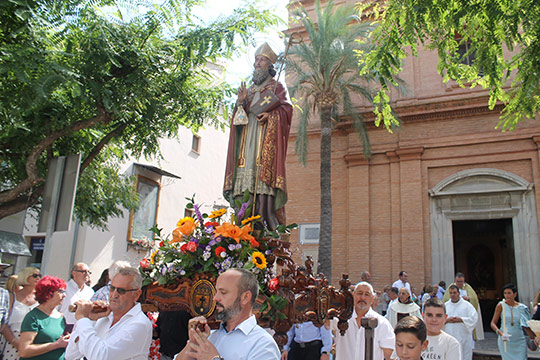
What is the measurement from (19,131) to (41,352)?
4.75 meters

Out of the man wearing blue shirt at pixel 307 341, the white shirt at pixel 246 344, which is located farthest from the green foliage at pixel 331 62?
the white shirt at pixel 246 344

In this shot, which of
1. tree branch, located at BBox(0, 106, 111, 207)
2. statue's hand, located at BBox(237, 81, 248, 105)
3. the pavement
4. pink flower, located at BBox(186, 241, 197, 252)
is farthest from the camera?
the pavement

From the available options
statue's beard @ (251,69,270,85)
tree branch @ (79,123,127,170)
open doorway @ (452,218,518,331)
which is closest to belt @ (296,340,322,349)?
statue's beard @ (251,69,270,85)

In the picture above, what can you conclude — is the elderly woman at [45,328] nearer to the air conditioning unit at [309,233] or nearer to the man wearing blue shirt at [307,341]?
the man wearing blue shirt at [307,341]

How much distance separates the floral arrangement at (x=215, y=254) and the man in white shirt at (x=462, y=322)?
553 cm

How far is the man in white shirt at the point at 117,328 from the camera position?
3359mm

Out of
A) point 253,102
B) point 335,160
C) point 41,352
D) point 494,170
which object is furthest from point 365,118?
point 41,352

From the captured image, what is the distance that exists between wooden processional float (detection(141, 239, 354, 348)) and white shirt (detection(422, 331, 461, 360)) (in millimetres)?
985

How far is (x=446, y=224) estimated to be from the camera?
54.8 feet

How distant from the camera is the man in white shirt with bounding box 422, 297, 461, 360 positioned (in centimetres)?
464

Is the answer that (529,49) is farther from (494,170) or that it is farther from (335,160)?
(335,160)

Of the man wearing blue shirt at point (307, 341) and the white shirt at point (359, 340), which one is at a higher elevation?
the white shirt at point (359, 340)

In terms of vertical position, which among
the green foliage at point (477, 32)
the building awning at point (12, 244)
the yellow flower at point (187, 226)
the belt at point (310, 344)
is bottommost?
the belt at point (310, 344)

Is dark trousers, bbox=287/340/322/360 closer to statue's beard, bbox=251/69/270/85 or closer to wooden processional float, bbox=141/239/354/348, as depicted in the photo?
wooden processional float, bbox=141/239/354/348
